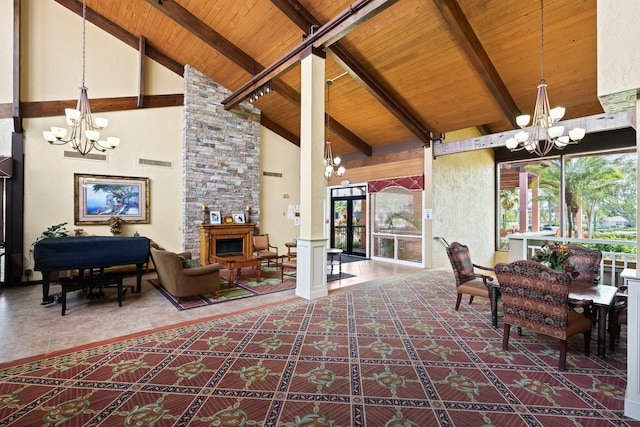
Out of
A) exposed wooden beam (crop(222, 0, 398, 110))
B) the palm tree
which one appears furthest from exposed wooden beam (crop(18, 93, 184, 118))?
the palm tree

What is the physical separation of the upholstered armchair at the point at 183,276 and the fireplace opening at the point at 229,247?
9.25 feet

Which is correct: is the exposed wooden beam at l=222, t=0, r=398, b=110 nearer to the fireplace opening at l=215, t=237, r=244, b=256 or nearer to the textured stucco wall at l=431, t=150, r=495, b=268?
the fireplace opening at l=215, t=237, r=244, b=256

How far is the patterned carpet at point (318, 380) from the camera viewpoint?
6.45 ft

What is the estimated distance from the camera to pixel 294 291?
515cm

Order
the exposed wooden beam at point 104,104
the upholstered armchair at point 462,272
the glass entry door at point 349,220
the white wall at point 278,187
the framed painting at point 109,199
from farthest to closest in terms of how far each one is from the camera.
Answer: the glass entry door at point 349,220, the white wall at point 278,187, the framed painting at point 109,199, the exposed wooden beam at point 104,104, the upholstered armchair at point 462,272

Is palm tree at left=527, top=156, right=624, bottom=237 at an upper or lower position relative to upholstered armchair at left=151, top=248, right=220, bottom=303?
upper

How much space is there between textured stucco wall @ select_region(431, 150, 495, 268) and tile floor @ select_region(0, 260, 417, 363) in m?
4.09

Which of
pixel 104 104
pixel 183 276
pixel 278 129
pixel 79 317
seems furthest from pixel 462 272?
pixel 104 104

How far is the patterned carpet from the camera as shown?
6.45ft

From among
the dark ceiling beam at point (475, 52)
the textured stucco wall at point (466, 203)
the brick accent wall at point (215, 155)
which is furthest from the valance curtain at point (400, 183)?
the brick accent wall at point (215, 155)

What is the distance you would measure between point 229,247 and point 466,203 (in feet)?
22.9

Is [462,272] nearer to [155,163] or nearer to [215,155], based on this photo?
[215,155]

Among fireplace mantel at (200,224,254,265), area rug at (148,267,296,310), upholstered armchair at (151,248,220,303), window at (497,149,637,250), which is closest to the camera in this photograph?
upholstered armchair at (151,248,220,303)

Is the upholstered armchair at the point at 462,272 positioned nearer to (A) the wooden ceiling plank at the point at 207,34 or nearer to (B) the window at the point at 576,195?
(B) the window at the point at 576,195
